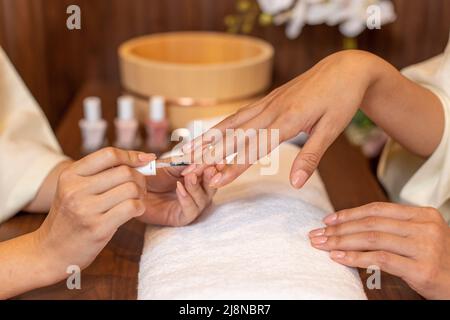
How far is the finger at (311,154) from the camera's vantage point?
32.4 inches

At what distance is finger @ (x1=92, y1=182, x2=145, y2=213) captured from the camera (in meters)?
0.77

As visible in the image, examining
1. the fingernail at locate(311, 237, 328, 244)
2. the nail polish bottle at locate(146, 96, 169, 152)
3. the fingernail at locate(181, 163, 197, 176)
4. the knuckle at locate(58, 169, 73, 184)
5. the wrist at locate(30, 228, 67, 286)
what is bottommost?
the nail polish bottle at locate(146, 96, 169, 152)

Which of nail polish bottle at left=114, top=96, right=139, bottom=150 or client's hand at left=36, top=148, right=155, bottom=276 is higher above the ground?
client's hand at left=36, top=148, right=155, bottom=276

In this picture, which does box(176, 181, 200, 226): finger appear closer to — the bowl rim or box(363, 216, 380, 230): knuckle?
box(363, 216, 380, 230): knuckle

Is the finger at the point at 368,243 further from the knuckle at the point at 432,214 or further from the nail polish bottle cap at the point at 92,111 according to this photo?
the nail polish bottle cap at the point at 92,111

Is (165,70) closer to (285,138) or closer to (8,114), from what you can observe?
(8,114)

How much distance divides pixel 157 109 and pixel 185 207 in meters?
0.56

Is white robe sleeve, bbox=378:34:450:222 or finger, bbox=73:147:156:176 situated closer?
finger, bbox=73:147:156:176

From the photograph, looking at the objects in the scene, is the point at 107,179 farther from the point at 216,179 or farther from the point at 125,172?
the point at 216,179

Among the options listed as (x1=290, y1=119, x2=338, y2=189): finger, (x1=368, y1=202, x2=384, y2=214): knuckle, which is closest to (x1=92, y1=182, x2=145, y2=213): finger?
(x1=290, y1=119, x2=338, y2=189): finger

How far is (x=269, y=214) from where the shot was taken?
88 cm

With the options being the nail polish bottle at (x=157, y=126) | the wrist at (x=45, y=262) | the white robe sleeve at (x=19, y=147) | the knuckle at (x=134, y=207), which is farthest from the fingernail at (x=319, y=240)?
the nail polish bottle at (x=157, y=126)

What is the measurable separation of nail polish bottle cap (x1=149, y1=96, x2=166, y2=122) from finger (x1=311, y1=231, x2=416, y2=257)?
657 millimetres

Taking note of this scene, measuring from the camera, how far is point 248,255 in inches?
31.0
